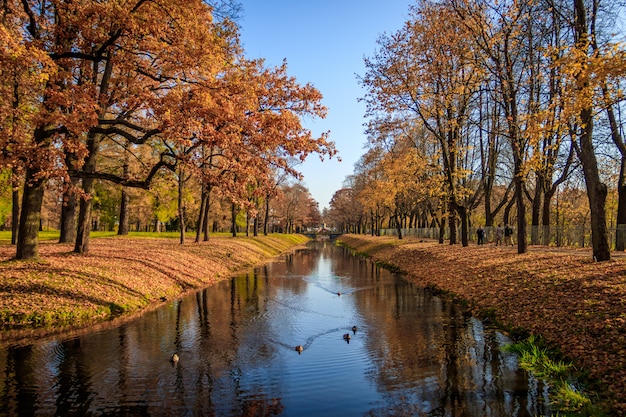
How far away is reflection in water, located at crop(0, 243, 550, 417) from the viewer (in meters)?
7.34

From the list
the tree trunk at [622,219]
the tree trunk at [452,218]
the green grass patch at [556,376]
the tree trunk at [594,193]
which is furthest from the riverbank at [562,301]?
the tree trunk at [452,218]

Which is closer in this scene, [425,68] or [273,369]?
[273,369]

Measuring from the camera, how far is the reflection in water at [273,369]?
24.1ft

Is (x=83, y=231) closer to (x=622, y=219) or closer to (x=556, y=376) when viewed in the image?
(x=556, y=376)

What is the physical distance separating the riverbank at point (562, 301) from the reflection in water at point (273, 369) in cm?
110

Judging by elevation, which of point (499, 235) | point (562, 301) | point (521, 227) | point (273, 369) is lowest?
point (273, 369)

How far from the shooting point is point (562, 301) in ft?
38.8

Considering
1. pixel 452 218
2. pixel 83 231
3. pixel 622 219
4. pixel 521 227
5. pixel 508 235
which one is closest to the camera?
pixel 83 231

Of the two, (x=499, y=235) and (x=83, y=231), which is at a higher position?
(x=499, y=235)

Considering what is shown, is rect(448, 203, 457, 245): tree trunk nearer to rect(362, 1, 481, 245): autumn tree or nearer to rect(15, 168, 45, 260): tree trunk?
rect(362, 1, 481, 245): autumn tree

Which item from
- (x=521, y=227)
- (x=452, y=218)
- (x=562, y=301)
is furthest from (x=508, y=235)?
(x=562, y=301)

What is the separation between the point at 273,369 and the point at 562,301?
844 centimetres

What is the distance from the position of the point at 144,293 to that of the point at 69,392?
8.95 meters

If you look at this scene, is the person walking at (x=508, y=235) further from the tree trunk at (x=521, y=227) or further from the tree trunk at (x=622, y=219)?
the tree trunk at (x=521, y=227)
